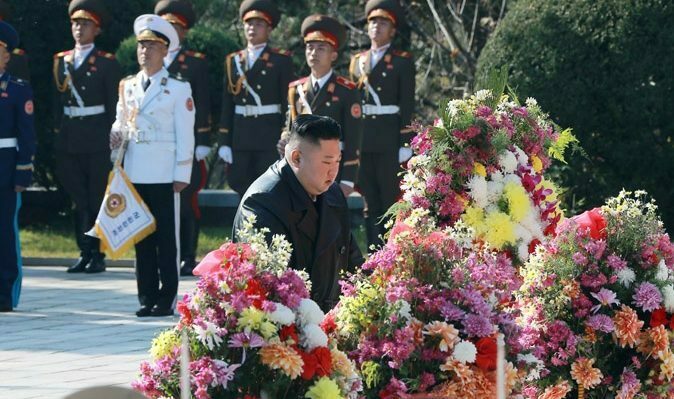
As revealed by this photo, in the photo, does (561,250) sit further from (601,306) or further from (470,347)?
(470,347)

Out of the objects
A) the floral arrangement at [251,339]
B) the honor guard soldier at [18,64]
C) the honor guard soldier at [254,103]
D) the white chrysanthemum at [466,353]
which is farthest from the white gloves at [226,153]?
the floral arrangement at [251,339]

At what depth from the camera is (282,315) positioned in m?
5.57

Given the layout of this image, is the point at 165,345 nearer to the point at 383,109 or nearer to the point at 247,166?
the point at 247,166

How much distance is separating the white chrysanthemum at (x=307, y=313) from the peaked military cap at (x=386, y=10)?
8.24 meters

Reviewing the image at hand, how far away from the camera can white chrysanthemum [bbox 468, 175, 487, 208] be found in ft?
27.1

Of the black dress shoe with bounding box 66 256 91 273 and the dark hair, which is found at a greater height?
the dark hair

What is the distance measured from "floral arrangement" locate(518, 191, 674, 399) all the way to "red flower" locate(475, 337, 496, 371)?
0.99 meters

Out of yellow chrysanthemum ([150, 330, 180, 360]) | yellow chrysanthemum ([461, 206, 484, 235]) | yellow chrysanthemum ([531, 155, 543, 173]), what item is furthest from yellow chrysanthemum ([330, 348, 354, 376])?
yellow chrysanthemum ([531, 155, 543, 173])

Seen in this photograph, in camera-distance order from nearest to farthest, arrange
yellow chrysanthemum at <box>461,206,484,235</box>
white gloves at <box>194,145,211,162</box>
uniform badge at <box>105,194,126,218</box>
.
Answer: yellow chrysanthemum at <box>461,206,484,235</box> → uniform badge at <box>105,194,126,218</box> → white gloves at <box>194,145,211,162</box>

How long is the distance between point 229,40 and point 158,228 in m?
6.37

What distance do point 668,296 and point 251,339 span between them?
2555 mm

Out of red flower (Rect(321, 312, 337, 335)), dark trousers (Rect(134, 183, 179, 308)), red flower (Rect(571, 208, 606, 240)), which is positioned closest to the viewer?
red flower (Rect(321, 312, 337, 335))

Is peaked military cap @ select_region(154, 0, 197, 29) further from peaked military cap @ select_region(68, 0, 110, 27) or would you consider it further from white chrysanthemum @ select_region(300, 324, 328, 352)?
white chrysanthemum @ select_region(300, 324, 328, 352)

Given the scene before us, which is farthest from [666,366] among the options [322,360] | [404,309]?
[322,360]
